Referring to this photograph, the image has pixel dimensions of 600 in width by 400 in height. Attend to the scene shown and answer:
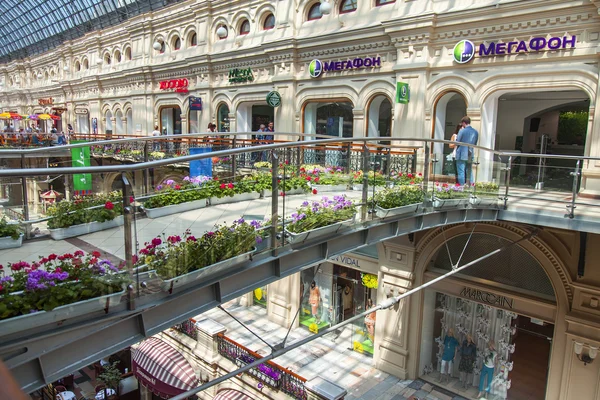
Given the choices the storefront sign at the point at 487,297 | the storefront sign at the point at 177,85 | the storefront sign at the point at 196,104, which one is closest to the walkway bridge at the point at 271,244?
the storefront sign at the point at 487,297

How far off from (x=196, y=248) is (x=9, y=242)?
1.72 meters

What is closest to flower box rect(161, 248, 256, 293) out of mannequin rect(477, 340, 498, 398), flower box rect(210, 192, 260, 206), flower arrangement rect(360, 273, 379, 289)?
flower box rect(210, 192, 260, 206)

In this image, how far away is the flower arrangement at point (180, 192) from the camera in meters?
4.67

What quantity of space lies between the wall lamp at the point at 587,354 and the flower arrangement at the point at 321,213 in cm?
716

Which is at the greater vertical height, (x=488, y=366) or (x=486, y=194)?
(x=486, y=194)

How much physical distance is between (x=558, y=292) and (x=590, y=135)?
4059 millimetres

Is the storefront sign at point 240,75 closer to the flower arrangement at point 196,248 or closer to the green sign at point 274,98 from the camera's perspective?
the green sign at point 274,98

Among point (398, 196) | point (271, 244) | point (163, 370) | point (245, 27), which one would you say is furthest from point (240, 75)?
point (271, 244)

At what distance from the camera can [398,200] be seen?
8039 mm

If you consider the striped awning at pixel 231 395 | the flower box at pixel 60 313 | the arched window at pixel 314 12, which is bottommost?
the striped awning at pixel 231 395

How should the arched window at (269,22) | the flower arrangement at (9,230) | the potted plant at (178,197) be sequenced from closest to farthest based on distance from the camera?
the flower arrangement at (9,230), the potted plant at (178,197), the arched window at (269,22)

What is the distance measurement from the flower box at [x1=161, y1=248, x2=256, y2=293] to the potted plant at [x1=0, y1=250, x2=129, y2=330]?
493 millimetres

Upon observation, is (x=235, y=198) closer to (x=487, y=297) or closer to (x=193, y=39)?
(x=487, y=297)

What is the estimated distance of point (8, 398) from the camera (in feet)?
1.77
